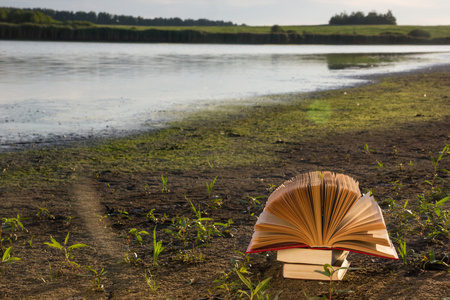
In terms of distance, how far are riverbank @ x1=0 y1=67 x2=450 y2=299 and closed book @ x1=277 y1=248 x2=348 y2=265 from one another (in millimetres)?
175

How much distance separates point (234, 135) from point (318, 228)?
18.3 feet

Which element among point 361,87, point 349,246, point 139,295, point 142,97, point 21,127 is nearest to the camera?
point 349,246

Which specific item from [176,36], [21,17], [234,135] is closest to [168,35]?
[176,36]

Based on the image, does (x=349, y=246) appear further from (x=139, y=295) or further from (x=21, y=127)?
(x=21, y=127)

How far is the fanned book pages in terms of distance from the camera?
8.25 feet

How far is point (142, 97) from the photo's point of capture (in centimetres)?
1290

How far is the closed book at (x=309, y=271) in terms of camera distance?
2.59 m

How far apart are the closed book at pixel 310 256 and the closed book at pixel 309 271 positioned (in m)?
0.03

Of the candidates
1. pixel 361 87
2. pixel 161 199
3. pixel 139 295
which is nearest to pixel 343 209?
pixel 139 295

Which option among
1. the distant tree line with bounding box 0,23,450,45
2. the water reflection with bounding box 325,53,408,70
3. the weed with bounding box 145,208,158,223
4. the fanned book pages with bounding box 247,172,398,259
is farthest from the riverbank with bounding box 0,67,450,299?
the distant tree line with bounding box 0,23,450,45

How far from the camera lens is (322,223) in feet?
8.32

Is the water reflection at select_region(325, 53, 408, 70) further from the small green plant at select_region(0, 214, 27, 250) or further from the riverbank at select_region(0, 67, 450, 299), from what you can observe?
the small green plant at select_region(0, 214, 27, 250)

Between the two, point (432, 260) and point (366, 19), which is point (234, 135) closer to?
point (432, 260)

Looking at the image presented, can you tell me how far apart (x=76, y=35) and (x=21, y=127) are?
63993 millimetres
